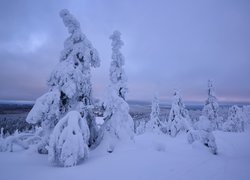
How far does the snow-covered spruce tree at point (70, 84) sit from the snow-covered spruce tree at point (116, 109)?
5.55ft

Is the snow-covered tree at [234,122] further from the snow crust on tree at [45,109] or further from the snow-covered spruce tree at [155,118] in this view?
the snow crust on tree at [45,109]

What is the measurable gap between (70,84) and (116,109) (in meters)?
5.27

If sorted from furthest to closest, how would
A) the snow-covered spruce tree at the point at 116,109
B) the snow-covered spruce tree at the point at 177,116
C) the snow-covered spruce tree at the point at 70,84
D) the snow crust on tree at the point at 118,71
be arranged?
the snow-covered spruce tree at the point at 177,116
the snow crust on tree at the point at 118,71
the snow-covered spruce tree at the point at 116,109
the snow-covered spruce tree at the point at 70,84

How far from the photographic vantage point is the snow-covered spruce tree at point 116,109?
17.8 metres

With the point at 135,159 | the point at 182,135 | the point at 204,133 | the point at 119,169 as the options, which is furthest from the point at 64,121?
the point at 182,135

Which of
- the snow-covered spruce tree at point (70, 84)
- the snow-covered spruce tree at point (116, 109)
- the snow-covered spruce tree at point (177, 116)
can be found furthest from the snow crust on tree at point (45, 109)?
the snow-covered spruce tree at point (177, 116)

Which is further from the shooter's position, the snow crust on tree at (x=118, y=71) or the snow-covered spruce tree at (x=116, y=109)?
the snow crust on tree at (x=118, y=71)

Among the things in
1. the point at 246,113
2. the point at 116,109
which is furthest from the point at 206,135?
the point at 246,113

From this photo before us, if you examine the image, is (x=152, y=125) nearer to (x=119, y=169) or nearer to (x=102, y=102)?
(x=102, y=102)

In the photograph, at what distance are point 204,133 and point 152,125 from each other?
2453 cm

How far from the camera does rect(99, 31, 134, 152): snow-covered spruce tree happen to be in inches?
703

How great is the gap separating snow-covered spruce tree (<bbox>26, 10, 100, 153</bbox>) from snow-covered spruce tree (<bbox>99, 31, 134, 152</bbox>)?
5.55 feet

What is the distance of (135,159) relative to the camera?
14125mm

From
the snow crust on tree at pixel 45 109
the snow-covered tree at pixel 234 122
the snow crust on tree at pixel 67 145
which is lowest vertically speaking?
the snow-covered tree at pixel 234 122
